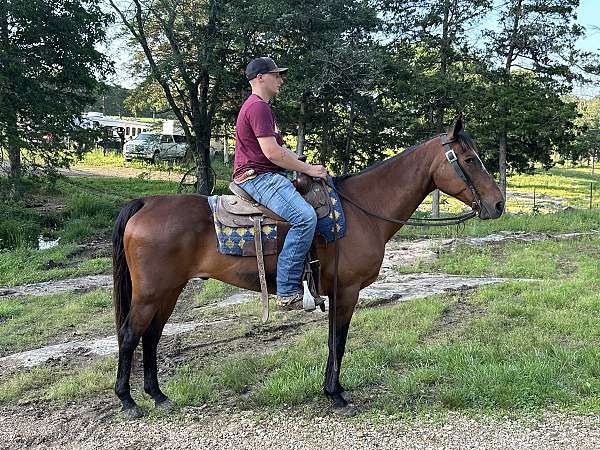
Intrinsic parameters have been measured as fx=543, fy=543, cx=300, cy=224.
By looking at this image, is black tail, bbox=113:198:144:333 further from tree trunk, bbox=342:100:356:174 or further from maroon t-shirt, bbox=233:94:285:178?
tree trunk, bbox=342:100:356:174

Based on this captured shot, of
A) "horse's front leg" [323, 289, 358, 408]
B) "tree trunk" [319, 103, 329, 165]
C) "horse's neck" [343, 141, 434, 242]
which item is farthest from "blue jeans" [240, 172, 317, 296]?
"tree trunk" [319, 103, 329, 165]

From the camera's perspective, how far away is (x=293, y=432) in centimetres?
396

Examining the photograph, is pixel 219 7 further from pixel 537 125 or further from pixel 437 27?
pixel 537 125

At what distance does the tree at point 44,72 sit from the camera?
43.9ft

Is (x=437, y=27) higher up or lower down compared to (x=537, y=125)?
higher up

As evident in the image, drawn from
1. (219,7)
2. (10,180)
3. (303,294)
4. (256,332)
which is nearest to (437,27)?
(219,7)

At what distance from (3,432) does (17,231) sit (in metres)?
9.78

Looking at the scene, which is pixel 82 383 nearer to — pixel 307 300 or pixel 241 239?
pixel 241 239

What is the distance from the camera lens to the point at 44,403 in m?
4.50

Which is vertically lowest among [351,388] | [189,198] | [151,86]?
[351,388]

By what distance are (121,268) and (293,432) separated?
1.91 metres

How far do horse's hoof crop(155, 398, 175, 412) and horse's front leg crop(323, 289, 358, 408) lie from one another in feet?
4.12

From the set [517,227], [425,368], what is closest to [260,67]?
[425,368]

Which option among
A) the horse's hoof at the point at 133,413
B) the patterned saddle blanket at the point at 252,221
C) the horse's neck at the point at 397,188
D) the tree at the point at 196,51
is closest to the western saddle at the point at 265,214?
the patterned saddle blanket at the point at 252,221
